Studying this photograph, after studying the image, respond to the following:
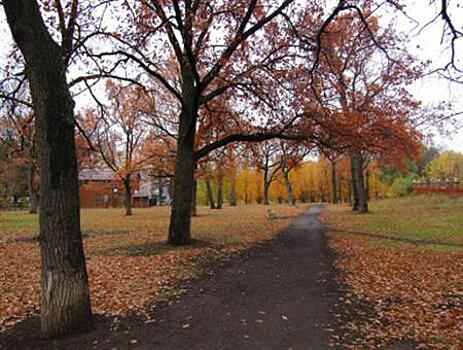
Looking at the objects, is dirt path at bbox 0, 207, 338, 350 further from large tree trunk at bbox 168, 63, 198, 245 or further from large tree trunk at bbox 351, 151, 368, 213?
Result: large tree trunk at bbox 351, 151, 368, 213

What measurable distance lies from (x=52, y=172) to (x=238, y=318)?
11.7 ft

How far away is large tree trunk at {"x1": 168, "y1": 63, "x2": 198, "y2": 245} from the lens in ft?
44.7

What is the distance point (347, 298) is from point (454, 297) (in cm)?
196

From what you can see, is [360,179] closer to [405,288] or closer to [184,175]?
[184,175]

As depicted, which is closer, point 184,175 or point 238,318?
point 238,318

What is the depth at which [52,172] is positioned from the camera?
5.70 metres

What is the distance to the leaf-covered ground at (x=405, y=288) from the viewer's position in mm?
5531

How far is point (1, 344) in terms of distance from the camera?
5500 millimetres

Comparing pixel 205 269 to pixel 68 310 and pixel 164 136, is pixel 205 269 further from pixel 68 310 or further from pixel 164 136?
pixel 164 136

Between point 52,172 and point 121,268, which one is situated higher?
point 52,172

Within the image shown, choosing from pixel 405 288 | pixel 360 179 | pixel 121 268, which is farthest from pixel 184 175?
pixel 360 179

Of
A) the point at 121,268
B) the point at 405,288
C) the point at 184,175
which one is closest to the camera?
the point at 405,288

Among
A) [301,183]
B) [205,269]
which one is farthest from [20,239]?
[301,183]

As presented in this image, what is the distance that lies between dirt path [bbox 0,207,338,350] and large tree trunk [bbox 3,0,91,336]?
503 millimetres
